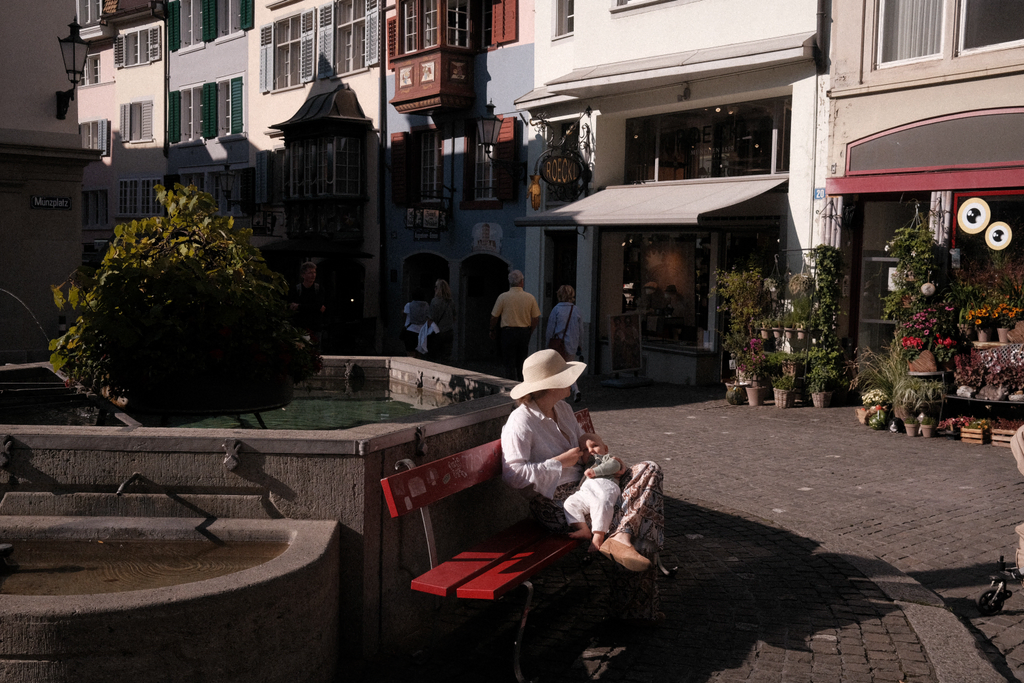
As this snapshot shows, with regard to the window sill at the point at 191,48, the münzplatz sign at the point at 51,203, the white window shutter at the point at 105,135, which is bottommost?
the münzplatz sign at the point at 51,203

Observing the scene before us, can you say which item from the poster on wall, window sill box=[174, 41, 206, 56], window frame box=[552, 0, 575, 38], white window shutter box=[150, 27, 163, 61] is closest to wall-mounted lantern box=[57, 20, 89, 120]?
window frame box=[552, 0, 575, 38]

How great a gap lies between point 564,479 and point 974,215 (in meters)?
8.73

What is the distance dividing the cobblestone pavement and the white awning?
5.37 metres

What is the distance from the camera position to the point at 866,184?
13430 mm

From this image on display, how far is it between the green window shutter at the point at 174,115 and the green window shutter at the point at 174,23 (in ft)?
4.78

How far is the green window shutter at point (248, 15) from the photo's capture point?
2964 cm

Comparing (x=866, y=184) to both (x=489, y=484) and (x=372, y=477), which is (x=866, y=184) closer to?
(x=489, y=484)

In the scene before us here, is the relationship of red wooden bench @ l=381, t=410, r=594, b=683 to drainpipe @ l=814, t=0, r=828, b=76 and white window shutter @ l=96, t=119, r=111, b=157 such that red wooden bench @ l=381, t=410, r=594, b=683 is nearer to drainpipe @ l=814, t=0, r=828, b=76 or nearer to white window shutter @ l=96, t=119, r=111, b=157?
drainpipe @ l=814, t=0, r=828, b=76

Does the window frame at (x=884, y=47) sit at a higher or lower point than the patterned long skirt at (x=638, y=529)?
higher

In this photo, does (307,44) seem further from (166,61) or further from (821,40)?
(821,40)

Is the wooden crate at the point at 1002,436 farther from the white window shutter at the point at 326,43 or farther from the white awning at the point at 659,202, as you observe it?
the white window shutter at the point at 326,43

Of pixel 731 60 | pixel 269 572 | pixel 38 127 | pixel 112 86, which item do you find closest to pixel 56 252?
pixel 38 127

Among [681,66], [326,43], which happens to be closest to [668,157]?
[681,66]

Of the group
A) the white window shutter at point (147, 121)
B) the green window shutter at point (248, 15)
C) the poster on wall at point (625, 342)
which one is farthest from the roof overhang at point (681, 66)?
the white window shutter at point (147, 121)
